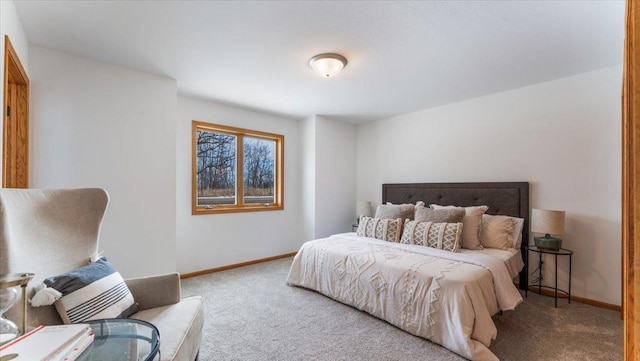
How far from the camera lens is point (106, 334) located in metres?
1.23

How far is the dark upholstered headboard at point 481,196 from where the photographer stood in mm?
3186

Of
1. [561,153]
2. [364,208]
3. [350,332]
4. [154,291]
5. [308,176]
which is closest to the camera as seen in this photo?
[154,291]

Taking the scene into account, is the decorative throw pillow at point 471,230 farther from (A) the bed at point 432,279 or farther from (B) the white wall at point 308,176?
(B) the white wall at point 308,176

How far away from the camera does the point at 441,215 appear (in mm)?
3072

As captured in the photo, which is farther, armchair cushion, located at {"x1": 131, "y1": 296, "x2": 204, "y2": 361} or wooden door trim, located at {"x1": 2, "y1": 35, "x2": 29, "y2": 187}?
wooden door trim, located at {"x1": 2, "y1": 35, "x2": 29, "y2": 187}

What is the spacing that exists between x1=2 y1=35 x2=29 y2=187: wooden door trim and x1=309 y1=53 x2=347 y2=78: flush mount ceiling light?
82.4 inches

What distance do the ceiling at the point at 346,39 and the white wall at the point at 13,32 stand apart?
0.19ft

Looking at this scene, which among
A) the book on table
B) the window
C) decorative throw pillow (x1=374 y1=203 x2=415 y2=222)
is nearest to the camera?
the book on table

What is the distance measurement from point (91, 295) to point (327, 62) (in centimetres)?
233

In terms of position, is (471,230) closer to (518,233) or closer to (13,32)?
(518,233)

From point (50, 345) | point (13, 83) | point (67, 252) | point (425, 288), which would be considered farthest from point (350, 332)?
point (13, 83)

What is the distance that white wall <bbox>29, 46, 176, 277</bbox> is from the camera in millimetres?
2408

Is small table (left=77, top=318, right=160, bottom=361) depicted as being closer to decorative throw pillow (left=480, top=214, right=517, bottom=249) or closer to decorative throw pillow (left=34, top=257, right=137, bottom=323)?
decorative throw pillow (left=34, top=257, right=137, bottom=323)

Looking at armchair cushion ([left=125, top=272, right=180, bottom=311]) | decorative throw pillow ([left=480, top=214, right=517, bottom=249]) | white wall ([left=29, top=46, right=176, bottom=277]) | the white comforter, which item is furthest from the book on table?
decorative throw pillow ([left=480, top=214, right=517, bottom=249])
